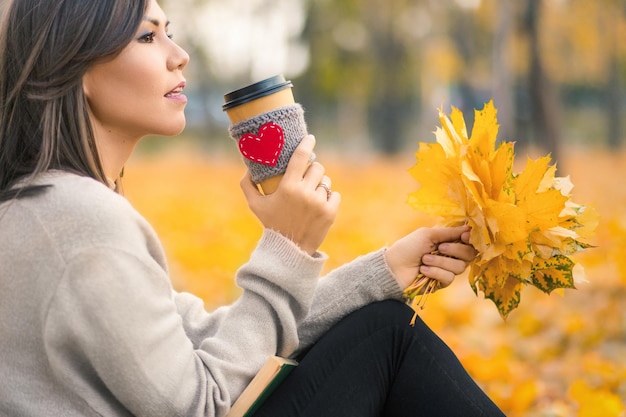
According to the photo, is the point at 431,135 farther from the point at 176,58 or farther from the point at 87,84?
the point at 87,84

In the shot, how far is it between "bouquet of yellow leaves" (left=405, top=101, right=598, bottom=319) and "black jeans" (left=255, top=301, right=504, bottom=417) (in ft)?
0.45

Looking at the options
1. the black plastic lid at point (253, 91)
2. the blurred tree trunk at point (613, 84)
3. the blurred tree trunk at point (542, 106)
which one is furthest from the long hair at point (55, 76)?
the blurred tree trunk at point (613, 84)

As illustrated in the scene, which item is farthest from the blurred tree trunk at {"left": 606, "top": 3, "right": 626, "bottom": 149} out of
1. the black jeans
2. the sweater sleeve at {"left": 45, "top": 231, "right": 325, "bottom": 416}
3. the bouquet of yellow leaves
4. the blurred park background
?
the sweater sleeve at {"left": 45, "top": 231, "right": 325, "bottom": 416}

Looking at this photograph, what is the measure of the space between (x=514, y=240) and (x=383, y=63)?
71.5 feet

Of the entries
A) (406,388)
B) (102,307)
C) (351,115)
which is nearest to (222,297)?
(406,388)

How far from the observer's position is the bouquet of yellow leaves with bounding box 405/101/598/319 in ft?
5.55

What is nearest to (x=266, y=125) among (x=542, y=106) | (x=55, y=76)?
(x=55, y=76)

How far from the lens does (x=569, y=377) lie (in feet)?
10.5

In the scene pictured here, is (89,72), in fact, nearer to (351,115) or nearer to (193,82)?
(351,115)

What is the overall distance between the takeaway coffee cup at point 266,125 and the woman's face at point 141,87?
130 millimetres

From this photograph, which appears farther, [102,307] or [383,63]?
[383,63]

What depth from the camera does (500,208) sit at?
168cm

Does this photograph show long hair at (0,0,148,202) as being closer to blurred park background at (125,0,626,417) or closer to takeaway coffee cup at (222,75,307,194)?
takeaway coffee cup at (222,75,307,194)

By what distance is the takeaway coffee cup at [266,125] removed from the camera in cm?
164
